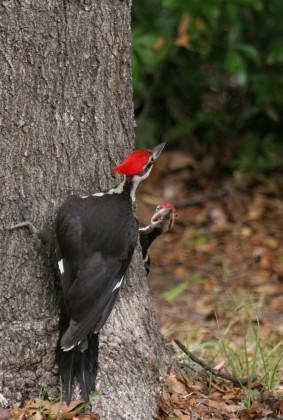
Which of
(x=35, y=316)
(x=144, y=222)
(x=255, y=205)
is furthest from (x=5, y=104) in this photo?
(x=255, y=205)

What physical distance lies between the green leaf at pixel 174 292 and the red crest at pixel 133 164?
3098mm

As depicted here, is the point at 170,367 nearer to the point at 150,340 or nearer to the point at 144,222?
the point at 150,340

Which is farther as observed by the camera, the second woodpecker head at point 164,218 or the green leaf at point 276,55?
the green leaf at point 276,55

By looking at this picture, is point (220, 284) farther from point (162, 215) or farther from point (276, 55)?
point (162, 215)

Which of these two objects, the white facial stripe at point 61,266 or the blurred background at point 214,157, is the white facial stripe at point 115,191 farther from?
the blurred background at point 214,157

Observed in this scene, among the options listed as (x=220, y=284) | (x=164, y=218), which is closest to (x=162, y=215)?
(x=164, y=218)

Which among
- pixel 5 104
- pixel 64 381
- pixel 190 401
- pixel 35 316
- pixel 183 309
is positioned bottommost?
pixel 183 309

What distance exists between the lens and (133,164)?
3.77 m

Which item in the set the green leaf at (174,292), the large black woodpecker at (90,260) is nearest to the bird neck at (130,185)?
the large black woodpecker at (90,260)

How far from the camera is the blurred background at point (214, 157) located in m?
6.55

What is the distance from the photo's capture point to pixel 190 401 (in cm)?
418

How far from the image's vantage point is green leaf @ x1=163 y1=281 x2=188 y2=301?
6.78 m

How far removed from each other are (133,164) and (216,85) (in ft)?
15.8

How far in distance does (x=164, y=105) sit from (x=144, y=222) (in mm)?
1599
